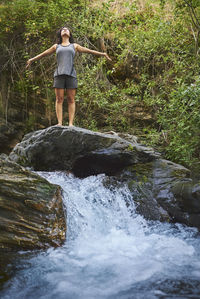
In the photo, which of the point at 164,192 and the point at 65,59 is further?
the point at 65,59

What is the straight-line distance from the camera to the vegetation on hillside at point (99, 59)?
22.6 feet

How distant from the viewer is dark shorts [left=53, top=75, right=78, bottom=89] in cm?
531

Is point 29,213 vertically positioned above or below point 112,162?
below

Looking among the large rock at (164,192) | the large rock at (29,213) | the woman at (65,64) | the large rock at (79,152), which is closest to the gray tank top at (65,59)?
the woman at (65,64)

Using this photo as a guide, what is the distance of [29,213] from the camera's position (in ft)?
10.9

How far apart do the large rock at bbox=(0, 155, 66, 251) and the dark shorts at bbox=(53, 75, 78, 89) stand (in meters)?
2.21

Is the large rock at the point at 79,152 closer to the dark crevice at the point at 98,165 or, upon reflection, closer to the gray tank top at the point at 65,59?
the dark crevice at the point at 98,165

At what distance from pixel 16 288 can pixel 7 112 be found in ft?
23.8

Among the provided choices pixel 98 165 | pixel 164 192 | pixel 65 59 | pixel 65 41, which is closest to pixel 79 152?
pixel 98 165

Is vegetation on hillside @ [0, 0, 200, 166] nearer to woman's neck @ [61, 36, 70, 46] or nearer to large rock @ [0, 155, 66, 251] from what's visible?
woman's neck @ [61, 36, 70, 46]

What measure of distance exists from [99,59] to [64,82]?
2.79 metres

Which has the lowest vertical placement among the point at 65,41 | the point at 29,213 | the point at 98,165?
the point at 29,213

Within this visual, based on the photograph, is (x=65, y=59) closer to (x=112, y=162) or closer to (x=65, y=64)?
(x=65, y=64)

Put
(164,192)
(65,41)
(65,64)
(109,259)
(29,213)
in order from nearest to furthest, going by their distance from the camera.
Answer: (109,259)
(29,213)
(164,192)
(65,64)
(65,41)
